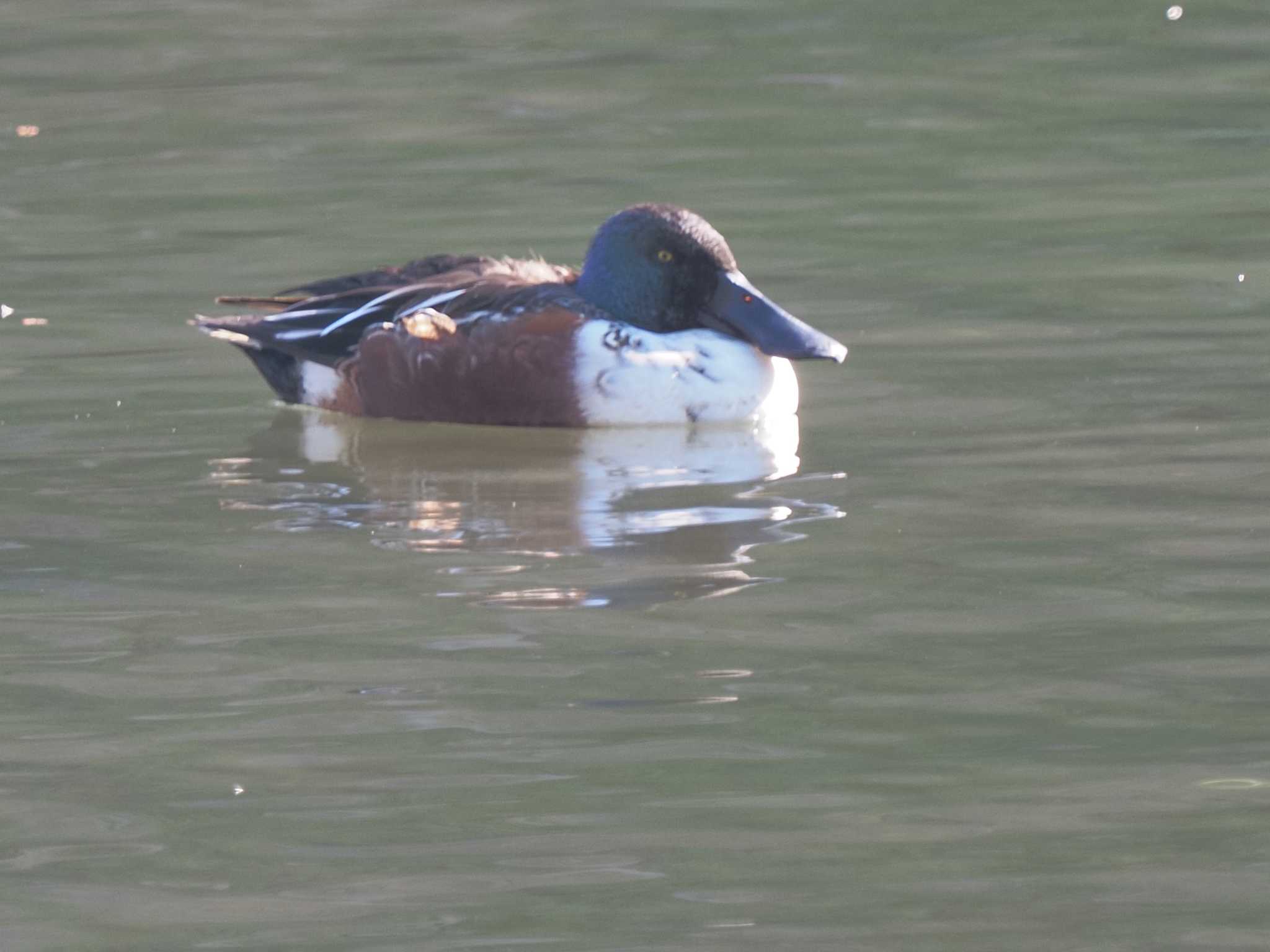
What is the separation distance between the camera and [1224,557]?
630cm

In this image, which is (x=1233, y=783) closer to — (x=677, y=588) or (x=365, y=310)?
(x=677, y=588)

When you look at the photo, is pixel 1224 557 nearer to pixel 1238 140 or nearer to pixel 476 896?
pixel 476 896

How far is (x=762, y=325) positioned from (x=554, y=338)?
68cm

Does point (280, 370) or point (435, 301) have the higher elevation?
point (435, 301)

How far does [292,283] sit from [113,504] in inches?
137

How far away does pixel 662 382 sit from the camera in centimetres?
831

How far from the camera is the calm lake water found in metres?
4.45

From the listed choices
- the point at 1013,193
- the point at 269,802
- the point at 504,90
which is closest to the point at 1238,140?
the point at 1013,193

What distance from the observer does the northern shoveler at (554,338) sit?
8328 millimetres

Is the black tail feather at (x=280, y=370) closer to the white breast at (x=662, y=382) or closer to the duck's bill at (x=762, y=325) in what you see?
the white breast at (x=662, y=382)

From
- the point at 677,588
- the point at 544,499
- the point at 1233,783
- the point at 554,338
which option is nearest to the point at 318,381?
the point at 554,338

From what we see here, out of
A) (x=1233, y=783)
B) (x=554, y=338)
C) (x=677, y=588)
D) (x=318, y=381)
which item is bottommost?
(x=1233, y=783)

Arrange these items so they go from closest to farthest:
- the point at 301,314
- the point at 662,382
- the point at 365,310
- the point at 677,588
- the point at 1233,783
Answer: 1. the point at 1233,783
2. the point at 677,588
3. the point at 662,382
4. the point at 365,310
5. the point at 301,314

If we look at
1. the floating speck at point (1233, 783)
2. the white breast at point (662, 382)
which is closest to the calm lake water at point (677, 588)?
the floating speck at point (1233, 783)
